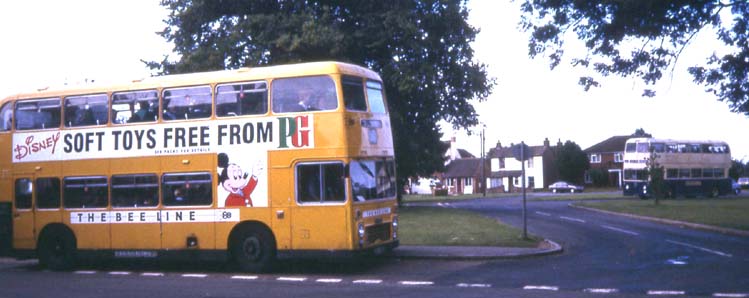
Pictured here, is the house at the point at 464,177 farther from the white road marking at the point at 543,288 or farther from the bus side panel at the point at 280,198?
the white road marking at the point at 543,288

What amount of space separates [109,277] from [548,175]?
9747 cm

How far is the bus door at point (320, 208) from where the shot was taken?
1527cm

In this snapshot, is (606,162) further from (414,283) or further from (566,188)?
(414,283)

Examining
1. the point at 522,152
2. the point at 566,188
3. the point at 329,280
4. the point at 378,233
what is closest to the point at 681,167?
the point at 566,188

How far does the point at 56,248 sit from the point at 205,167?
449 cm

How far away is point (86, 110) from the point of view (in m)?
17.8

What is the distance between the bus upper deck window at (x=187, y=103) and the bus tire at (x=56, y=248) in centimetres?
386

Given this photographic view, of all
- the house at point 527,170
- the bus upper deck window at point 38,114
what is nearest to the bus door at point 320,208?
the bus upper deck window at point 38,114

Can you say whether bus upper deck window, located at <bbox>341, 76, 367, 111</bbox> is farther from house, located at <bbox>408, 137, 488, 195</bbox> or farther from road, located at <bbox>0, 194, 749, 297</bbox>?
house, located at <bbox>408, 137, 488, 195</bbox>

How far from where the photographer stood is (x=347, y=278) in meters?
15.1

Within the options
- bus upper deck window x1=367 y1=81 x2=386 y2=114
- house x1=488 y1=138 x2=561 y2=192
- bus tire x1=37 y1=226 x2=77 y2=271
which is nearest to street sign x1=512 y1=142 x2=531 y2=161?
bus upper deck window x1=367 y1=81 x2=386 y2=114

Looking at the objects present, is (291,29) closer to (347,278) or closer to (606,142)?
(347,278)

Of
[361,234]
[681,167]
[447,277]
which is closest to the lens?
[447,277]

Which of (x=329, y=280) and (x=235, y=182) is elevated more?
(x=235, y=182)
